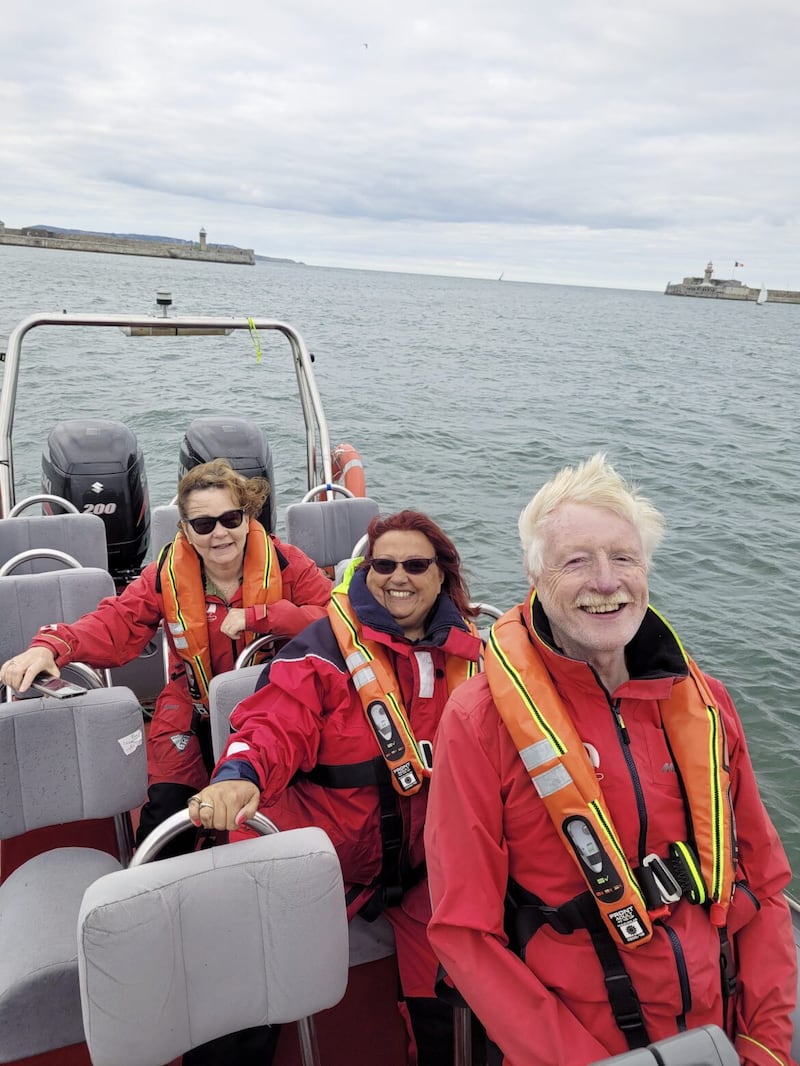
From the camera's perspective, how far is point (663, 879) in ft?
4.67

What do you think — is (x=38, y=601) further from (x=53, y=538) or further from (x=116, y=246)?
(x=116, y=246)

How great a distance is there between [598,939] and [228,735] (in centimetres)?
103

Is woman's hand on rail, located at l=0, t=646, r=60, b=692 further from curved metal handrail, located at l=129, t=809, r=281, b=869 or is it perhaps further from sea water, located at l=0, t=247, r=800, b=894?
sea water, located at l=0, t=247, r=800, b=894

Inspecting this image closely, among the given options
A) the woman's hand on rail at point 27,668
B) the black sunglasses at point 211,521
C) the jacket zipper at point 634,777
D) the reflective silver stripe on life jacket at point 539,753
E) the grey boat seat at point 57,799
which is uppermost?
the black sunglasses at point 211,521

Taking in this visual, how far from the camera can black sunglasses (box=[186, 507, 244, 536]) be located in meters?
2.42

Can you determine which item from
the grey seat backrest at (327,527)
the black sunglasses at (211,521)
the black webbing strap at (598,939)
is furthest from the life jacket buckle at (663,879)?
the grey seat backrest at (327,527)

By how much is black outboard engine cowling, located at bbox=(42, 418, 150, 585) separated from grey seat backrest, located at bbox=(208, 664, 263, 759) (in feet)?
8.41

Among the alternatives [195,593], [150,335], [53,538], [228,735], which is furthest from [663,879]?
[150,335]

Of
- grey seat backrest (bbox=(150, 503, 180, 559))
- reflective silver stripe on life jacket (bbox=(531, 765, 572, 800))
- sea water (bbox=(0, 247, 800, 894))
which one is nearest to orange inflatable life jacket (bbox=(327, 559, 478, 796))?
reflective silver stripe on life jacket (bbox=(531, 765, 572, 800))

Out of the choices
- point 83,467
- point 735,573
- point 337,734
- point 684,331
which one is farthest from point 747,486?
point 684,331

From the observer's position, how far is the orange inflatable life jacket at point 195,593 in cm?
242

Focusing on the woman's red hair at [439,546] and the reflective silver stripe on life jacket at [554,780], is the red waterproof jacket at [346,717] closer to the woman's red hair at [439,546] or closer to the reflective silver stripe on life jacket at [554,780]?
the woman's red hair at [439,546]

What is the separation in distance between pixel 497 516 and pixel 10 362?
620 cm

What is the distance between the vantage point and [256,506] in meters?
2.60
